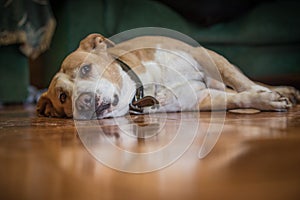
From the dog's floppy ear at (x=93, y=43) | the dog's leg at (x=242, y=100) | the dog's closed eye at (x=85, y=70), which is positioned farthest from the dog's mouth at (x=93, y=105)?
the dog's leg at (x=242, y=100)

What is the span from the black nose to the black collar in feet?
0.61

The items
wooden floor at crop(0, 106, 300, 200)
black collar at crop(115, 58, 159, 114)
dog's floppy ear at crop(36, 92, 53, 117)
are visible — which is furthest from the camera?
dog's floppy ear at crop(36, 92, 53, 117)

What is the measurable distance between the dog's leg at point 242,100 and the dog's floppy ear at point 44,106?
0.68 m

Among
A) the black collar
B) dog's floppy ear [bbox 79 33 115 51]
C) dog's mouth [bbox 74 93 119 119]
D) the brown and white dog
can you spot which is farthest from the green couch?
dog's mouth [bbox 74 93 119 119]

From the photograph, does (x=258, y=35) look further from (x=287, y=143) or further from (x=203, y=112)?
(x=287, y=143)

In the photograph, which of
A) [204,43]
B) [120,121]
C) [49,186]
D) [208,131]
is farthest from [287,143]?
[204,43]

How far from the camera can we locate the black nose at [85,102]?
1603mm

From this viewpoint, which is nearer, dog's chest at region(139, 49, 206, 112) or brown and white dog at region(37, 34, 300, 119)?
brown and white dog at region(37, 34, 300, 119)

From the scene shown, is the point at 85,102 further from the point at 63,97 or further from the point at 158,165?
the point at 158,165

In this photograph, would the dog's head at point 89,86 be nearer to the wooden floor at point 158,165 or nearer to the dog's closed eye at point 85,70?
the dog's closed eye at point 85,70

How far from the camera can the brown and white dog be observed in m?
1.63

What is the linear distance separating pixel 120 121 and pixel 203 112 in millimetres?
394

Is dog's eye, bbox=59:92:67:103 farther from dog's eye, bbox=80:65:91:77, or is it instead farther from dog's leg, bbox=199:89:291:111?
dog's leg, bbox=199:89:291:111

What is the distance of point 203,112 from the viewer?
174cm
